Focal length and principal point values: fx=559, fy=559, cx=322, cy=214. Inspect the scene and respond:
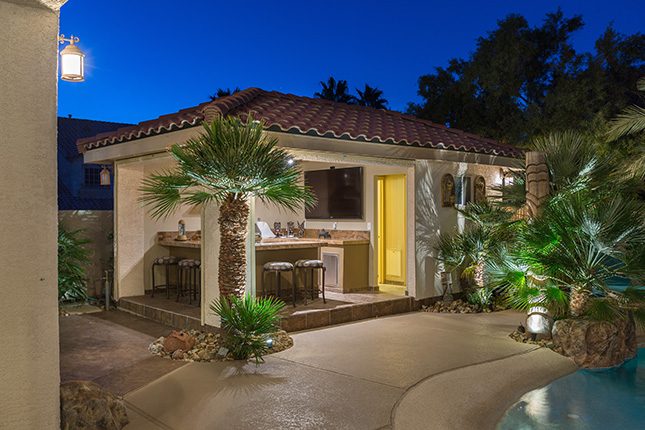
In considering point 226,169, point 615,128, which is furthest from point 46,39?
point 615,128

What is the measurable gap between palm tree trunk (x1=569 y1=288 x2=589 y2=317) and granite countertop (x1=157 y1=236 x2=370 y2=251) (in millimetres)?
4467

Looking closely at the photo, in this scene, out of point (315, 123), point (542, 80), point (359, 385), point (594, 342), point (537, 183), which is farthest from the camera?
point (542, 80)

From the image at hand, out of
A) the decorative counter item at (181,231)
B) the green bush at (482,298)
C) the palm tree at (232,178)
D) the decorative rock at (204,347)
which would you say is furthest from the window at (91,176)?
the palm tree at (232,178)

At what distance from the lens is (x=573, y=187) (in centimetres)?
878

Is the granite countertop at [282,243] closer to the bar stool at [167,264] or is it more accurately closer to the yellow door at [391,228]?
the bar stool at [167,264]

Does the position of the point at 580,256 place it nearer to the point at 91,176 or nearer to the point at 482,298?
the point at 482,298

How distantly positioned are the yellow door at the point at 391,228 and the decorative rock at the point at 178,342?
536 cm

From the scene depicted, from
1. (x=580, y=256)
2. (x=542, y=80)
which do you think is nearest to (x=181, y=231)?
(x=580, y=256)

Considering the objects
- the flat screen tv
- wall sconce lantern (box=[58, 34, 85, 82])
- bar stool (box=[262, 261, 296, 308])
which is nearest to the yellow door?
the flat screen tv

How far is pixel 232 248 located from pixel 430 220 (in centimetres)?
499

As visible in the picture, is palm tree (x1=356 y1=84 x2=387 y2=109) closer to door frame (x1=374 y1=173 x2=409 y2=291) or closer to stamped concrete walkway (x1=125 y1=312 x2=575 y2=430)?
door frame (x1=374 y1=173 x2=409 y2=291)

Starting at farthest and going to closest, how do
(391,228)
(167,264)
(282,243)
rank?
(391,228), (167,264), (282,243)

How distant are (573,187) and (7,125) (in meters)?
7.81

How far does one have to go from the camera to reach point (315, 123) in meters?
9.23
